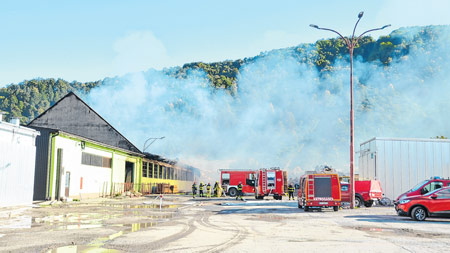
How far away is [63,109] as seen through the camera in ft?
154

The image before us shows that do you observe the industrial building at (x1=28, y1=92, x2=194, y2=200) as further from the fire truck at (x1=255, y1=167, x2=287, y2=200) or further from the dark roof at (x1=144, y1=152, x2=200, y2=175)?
the fire truck at (x1=255, y1=167, x2=287, y2=200)

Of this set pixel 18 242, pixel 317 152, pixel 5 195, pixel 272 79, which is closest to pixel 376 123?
pixel 317 152

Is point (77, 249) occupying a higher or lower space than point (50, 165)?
lower

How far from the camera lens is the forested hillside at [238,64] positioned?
124062 millimetres

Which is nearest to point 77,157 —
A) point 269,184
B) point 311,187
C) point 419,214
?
point 269,184

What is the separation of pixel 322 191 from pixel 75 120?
33.0 metres

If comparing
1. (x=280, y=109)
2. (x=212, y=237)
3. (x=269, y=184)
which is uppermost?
(x=280, y=109)

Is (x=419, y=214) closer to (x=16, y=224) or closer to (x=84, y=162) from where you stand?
(x=16, y=224)

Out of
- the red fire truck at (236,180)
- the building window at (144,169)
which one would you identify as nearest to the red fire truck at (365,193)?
the red fire truck at (236,180)

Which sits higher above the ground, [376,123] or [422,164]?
[376,123]

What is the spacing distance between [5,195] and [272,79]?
472ft

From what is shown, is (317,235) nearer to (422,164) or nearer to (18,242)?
(18,242)

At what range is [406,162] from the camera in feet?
92.6

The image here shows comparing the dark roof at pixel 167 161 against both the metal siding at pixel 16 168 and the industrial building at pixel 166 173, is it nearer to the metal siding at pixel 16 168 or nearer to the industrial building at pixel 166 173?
the industrial building at pixel 166 173
